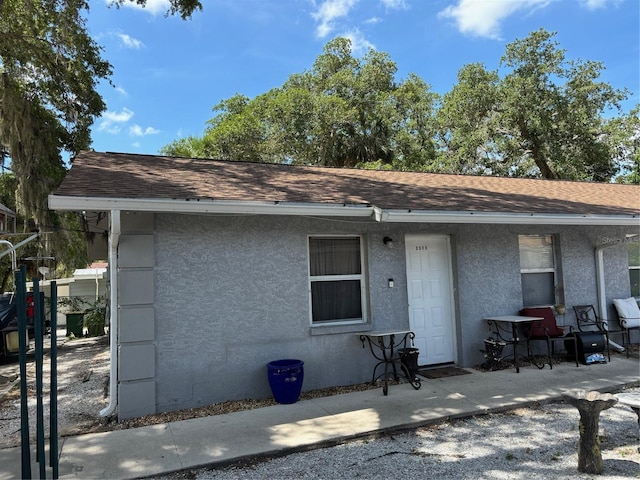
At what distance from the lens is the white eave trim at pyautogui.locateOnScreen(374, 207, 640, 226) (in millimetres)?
5988

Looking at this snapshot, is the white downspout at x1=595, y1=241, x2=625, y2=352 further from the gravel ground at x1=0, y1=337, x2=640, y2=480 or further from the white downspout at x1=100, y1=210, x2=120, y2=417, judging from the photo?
the white downspout at x1=100, y1=210, x2=120, y2=417

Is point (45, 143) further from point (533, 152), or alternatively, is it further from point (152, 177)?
point (533, 152)

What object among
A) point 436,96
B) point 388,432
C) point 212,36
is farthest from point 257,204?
point 436,96

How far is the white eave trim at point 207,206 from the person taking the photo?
15.1 feet

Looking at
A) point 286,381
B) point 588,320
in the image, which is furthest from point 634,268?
point 286,381

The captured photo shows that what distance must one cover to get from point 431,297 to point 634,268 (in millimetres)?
5072

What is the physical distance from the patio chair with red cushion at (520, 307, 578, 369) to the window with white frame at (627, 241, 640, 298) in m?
2.78

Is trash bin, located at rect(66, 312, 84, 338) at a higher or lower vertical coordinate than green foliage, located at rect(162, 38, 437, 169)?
lower

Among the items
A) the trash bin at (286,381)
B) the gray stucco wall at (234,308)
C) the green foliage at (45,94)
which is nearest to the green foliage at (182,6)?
the green foliage at (45,94)

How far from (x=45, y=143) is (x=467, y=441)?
42.1ft

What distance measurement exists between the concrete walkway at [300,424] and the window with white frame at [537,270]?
1628 millimetres

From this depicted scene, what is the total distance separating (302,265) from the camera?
618cm

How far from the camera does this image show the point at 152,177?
20.6ft

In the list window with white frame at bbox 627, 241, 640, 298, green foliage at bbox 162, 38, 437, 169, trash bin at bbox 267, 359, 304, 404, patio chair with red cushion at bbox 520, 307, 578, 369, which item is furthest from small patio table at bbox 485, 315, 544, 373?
green foliage at bbox 162, 38, 437, 169
